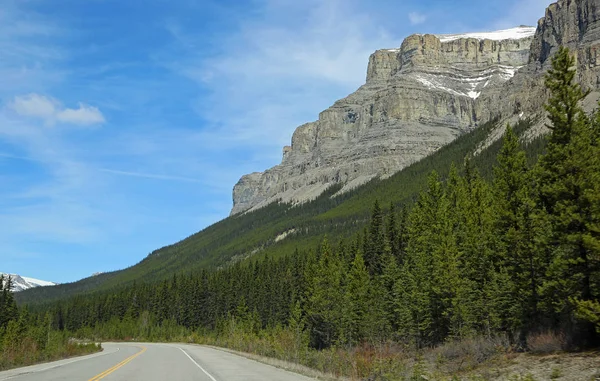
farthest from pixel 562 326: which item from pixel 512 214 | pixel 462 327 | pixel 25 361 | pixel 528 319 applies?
pixel 25 361

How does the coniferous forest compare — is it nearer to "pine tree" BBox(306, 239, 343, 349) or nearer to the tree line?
the tree line

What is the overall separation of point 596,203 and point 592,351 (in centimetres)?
620

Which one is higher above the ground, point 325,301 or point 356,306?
point 325,301

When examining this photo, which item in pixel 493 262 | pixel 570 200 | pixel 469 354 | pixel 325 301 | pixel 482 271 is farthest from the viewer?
pixel 325 301

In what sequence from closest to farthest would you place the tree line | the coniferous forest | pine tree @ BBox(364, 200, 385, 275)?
the coniferous forest
the tree line
pine tree @ BBox(364, 200, 385, 275)

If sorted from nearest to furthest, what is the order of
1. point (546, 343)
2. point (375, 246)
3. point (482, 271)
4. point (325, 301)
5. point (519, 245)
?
point (546, 343) < point (519, 245) < point (482, 271) < point (325, 301) < point (375, 246)

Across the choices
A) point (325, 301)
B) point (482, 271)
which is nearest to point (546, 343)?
point (482, 271)

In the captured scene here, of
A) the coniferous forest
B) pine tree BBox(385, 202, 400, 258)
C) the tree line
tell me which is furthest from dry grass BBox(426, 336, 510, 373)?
pine tree BBox(385, 202, 400, 258)

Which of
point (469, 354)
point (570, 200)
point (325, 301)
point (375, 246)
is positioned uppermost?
point (375, 246)

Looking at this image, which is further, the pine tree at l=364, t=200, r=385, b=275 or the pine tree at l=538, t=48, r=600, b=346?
the pine tree at l=364, t=200, r=385, b=275

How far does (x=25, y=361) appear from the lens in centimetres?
2936

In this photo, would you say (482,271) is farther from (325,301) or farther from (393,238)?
(393,238)

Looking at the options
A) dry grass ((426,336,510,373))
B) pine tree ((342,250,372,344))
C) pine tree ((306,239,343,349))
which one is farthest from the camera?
pine tree ((306,239,343,349))

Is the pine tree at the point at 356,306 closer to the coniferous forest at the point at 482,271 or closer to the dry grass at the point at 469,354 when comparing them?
the coniferous forest at the point at 482,271
